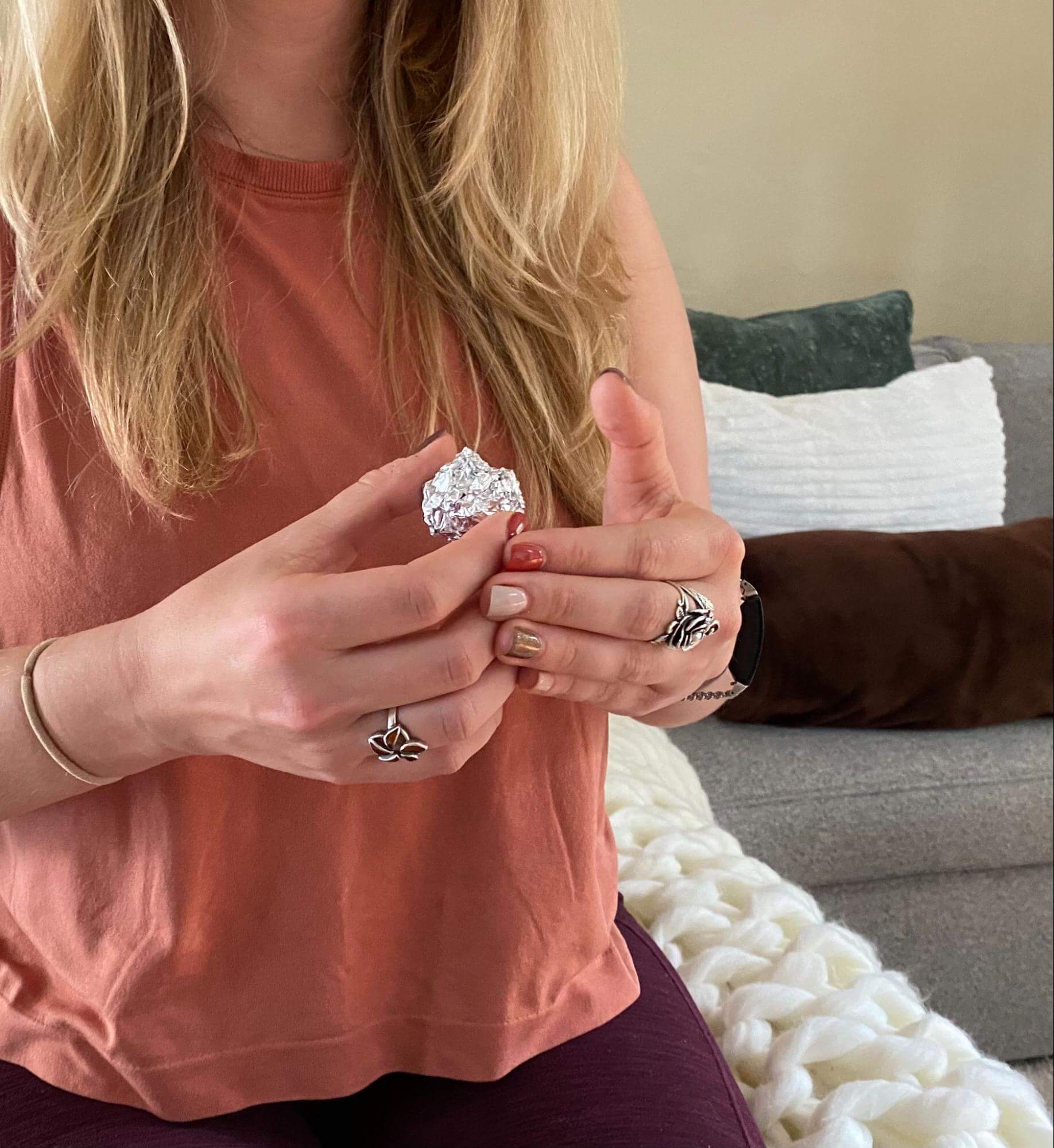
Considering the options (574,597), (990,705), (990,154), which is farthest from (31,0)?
(990,154)

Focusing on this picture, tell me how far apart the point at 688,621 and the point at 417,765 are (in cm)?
16

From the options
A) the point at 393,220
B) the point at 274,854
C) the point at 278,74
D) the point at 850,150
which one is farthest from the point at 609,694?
the point at 850,150

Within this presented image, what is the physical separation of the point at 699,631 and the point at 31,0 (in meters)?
0.54

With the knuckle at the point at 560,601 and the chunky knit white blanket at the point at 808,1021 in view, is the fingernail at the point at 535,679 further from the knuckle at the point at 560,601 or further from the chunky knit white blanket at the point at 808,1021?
the chunky knit white blanket at the point at 808,1021

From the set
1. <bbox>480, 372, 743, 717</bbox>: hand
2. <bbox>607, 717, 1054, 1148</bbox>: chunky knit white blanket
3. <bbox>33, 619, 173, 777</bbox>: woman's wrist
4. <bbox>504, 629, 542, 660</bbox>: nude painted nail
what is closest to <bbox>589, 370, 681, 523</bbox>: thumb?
<bbox>480, 372, 743, 717</bbox>: hand

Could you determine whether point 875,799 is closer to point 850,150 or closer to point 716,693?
point 716,693

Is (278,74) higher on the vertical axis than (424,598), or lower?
higher

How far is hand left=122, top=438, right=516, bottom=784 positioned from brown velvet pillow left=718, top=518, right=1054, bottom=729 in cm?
116

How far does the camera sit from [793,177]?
8.09ft

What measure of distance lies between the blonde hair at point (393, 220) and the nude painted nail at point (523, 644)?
225mm

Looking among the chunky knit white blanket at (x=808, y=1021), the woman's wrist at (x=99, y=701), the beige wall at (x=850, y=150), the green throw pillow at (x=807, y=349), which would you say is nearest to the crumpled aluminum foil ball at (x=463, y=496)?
the woman's wrist at (x=99, y=701)

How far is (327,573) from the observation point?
0.52 metres

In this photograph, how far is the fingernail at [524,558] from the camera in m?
0.53

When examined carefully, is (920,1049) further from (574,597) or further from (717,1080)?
(574,597)
